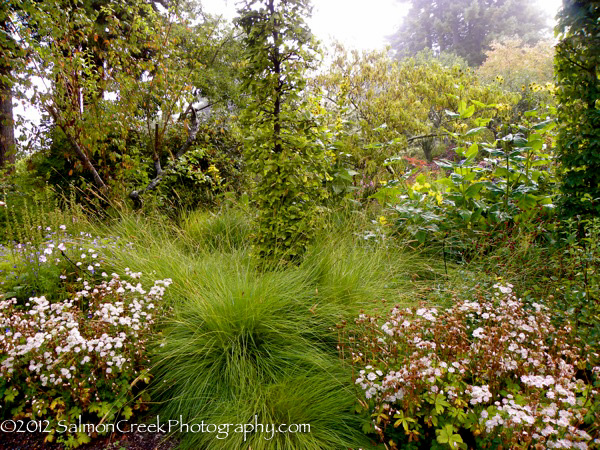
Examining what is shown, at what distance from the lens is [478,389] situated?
1.42 m

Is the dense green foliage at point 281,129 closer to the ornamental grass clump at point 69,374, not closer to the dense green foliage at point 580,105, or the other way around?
the ornamental grass clump at point 69,374

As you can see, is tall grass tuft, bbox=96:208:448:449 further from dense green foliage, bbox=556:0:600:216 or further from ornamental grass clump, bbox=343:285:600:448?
Result: dense green foliage, bbox=556:0:600:216

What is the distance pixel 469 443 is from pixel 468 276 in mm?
1366

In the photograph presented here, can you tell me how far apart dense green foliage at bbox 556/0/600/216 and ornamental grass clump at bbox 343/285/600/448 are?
1.91m

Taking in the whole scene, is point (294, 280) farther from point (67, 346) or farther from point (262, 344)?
point (67, 346)

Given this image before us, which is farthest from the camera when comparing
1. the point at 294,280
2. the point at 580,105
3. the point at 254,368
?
the point at 580,105

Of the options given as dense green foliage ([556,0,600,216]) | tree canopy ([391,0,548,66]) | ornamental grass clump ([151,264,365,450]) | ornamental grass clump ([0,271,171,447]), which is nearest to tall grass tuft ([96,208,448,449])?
ornamental grass clump ([151,264,365,450])

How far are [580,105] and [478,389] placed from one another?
3.17m

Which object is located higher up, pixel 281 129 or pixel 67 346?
pixel 281 129

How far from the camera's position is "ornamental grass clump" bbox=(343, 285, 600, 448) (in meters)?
1.37

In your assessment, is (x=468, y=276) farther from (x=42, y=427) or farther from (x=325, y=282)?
(x=42, y=427)

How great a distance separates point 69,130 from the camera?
15.4 feet

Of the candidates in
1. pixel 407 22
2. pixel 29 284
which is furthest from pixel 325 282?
pixel 407 22

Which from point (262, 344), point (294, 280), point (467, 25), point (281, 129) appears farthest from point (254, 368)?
point (467, 25)
